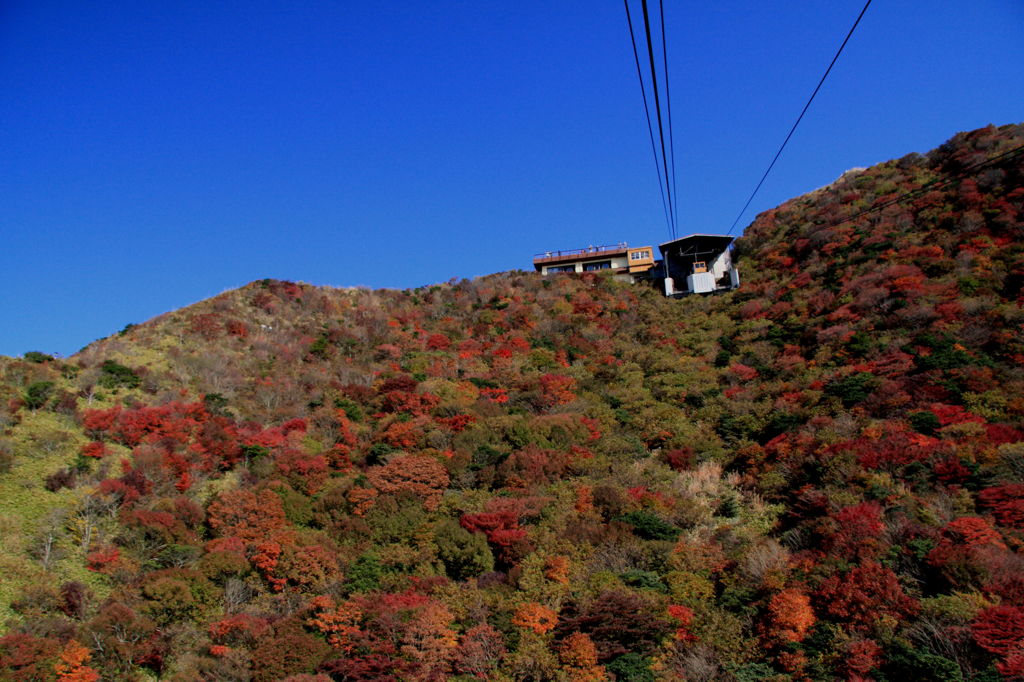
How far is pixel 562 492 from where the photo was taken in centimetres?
2239

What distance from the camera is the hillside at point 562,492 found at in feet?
47.5

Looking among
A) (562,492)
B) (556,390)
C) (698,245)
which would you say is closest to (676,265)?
(698,245)

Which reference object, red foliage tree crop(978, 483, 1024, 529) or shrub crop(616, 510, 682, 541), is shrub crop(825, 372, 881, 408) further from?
shrub crop(616, 510, 682, 541)

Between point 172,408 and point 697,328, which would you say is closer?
point 172,408

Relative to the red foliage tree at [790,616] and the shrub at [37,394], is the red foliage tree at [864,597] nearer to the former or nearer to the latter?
the red foliage tree at [790,616]

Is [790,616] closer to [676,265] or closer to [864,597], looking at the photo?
[864,597]

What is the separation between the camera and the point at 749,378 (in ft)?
105

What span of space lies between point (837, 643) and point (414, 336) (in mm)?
34436

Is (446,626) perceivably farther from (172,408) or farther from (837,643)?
(172,408)

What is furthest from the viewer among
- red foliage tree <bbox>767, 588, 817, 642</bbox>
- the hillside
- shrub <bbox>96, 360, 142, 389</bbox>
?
shrub <bbox>96, 360, 142, 389</bbox>

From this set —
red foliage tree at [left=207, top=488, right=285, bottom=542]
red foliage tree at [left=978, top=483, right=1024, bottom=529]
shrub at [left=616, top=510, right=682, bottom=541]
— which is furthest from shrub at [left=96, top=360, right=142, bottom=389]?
red foliage tree at [left=978, top=483, right=1024, bottom=529]

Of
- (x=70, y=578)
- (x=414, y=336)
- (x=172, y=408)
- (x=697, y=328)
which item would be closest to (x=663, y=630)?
(x=70, y=578)

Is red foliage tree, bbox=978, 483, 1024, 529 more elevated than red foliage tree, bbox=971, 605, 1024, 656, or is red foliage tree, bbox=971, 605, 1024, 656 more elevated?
red foliage tree, bbox=978, 483, 1024, 529

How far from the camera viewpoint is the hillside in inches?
570
